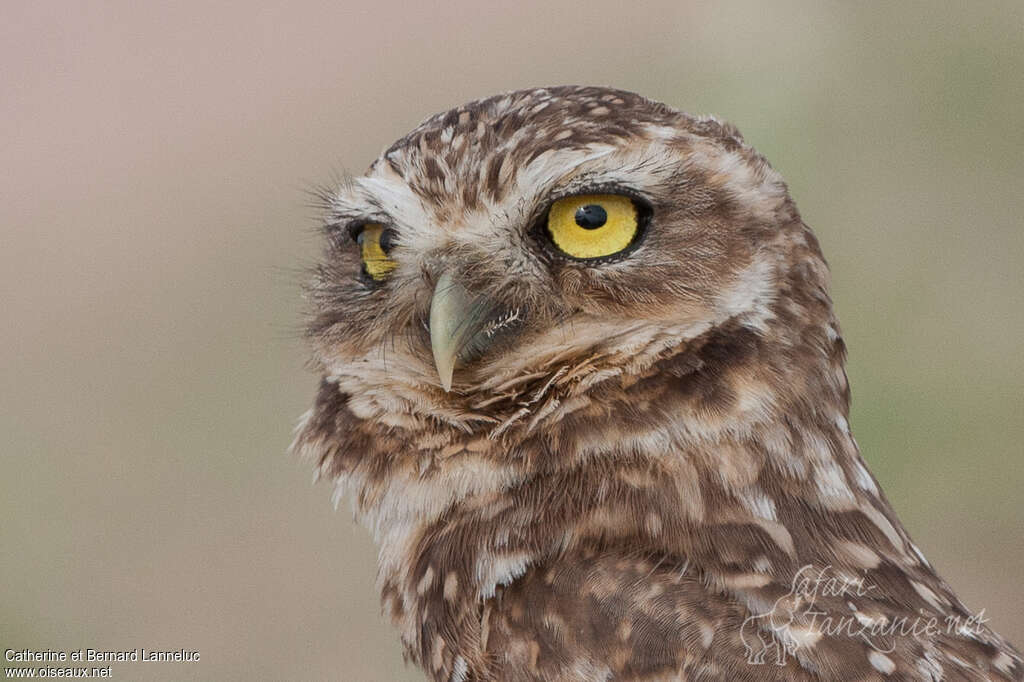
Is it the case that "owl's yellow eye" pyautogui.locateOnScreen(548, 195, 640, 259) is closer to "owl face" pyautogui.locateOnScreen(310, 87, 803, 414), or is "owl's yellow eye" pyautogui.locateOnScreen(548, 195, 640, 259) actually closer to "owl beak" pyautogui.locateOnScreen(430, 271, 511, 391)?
"owl face" pyautogui.locateOnScreen(310, 87, 803, 414)

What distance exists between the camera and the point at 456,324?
189 cm

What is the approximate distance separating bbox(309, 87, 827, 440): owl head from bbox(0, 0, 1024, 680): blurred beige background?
505 mm

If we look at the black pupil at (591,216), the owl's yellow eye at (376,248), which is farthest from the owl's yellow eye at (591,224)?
the owl's yellow eye at (376,248)

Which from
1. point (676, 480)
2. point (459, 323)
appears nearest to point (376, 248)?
point (459, 323)

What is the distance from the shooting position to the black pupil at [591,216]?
1888mm

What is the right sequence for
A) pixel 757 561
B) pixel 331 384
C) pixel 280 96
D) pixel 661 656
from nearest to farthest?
pixel 661 656 < pixel 757 561 < pixel 331 384 < pixel 280 96

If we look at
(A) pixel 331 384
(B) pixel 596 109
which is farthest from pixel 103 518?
A: (B) pixel 596 109

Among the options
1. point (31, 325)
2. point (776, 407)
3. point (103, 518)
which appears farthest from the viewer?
point (31, 325)

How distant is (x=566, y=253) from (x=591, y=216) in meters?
0.07

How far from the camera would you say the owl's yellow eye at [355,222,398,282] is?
6.77 feet

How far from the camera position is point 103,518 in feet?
17.9

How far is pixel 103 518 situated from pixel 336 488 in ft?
12.3

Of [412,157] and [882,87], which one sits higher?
[882,87]

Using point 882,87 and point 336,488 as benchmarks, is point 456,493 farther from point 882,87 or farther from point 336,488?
point 882,87
